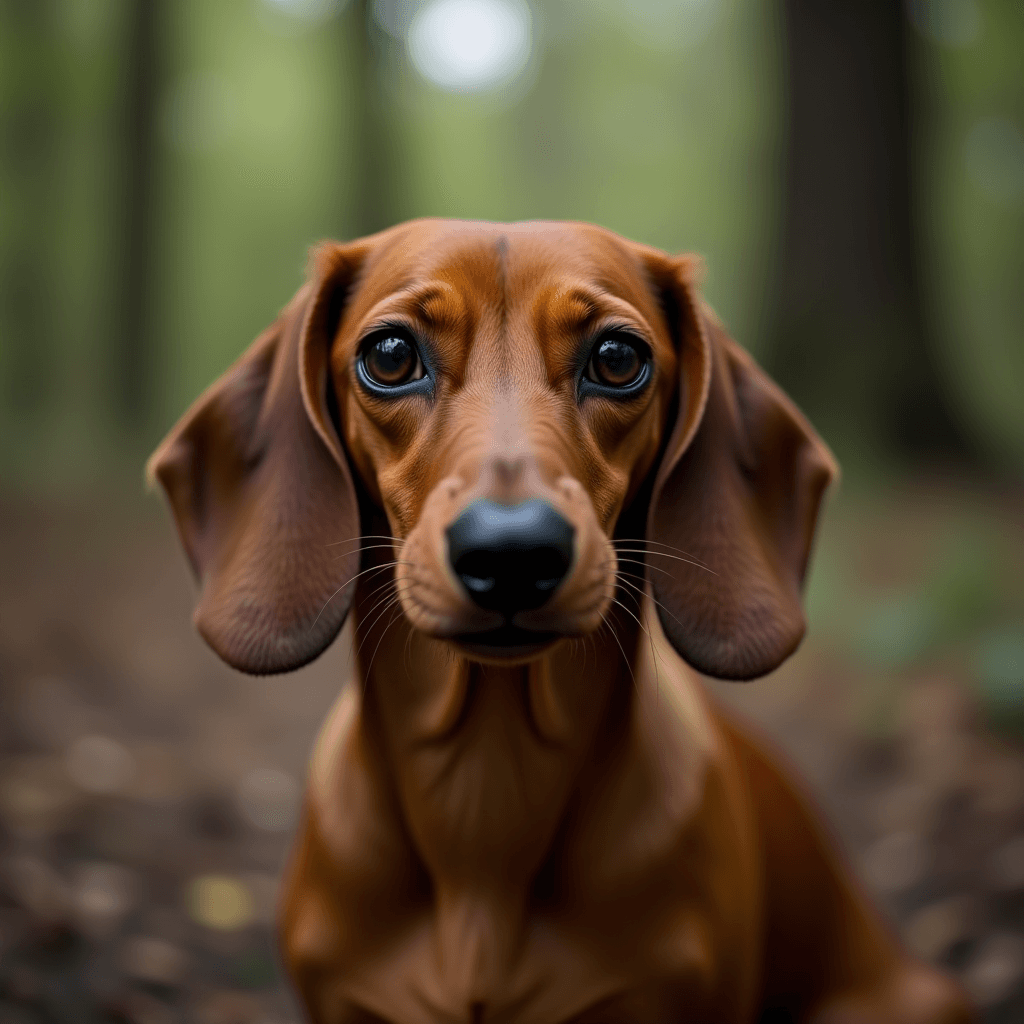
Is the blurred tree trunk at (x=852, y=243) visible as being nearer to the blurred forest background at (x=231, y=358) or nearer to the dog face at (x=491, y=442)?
the blurred forest background at (x=231, y=358)

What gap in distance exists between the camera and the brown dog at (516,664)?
6.42 feet

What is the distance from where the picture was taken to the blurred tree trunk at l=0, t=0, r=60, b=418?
11297 millimetres

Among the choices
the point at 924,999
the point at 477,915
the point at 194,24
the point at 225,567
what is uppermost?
the point at 194,24

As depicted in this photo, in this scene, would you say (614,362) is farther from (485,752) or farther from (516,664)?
(485,752)

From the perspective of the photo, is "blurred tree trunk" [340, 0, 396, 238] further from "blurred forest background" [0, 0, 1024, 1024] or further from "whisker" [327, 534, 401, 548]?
"whisker" [327, 534, 401, 548]

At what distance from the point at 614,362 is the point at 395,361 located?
46 cm

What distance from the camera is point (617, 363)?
1997mm

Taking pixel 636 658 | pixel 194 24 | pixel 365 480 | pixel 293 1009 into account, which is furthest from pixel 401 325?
pixel 194 24

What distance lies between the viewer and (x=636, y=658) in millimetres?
2162

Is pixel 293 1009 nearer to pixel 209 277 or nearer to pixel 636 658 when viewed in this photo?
pixel 636 658

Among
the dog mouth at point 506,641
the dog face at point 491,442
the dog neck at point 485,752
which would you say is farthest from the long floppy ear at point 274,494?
the dog mouth at point 506,641

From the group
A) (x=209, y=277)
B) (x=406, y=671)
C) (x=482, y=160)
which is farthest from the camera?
(x=482, y=160)

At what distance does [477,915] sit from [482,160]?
2198 cm

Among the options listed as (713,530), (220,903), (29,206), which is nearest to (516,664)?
(713,530)
